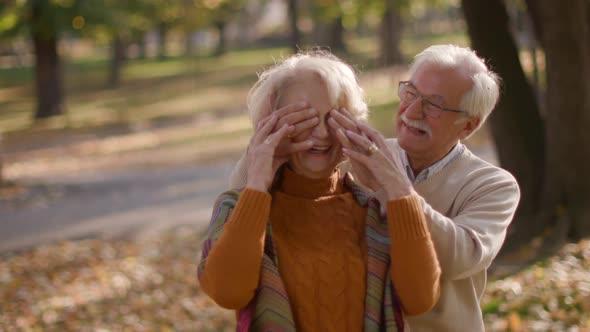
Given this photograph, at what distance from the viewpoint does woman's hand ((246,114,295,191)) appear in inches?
92.4

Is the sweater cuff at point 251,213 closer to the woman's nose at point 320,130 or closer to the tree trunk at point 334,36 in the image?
the woman's nose at point 320,130

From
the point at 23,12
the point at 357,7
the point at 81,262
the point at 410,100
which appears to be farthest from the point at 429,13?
the point at 410,100

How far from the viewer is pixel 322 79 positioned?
2.51 meters

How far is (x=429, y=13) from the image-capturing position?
244ft

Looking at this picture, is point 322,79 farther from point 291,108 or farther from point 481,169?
point 481,169

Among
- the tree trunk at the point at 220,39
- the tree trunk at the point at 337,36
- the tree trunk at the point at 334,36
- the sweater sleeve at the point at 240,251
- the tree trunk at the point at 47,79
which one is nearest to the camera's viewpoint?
the sweater sleeve at the point at 240,251

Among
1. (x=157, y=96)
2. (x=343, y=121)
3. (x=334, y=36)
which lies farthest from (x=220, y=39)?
(x=343, y=121)

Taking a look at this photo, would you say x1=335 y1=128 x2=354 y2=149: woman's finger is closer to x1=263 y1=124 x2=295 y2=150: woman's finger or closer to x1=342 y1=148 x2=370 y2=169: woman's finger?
x1=342 y1=148 x2=370 y2=169: woman's finger

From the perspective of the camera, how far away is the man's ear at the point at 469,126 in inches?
112

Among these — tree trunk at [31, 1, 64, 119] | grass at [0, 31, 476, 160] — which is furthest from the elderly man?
tree trunk at [31, 1, 64, 119]

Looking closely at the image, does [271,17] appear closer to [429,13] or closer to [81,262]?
[429,13]

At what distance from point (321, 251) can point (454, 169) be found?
638 millimetres

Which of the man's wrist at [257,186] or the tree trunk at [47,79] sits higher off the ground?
the man's wrist at [257,186]

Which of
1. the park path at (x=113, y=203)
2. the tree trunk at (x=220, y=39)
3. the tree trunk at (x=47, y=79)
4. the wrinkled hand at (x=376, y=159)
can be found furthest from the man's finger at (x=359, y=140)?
the tree trunk at (x=220, y=39)
